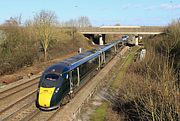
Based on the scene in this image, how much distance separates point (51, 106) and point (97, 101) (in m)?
4.67

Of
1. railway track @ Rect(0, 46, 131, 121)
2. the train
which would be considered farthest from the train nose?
railway track @ Rect(0, 46, 131, 121)

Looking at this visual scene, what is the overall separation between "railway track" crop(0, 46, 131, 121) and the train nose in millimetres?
752

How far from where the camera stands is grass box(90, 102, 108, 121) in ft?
55.1

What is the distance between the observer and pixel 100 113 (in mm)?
17797

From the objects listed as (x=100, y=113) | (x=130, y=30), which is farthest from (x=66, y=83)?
(x=130, y=30)

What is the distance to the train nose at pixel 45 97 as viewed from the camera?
1708 centimetres

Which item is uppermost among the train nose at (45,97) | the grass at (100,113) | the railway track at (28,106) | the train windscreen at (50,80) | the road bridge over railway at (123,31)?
the road bridge over railway at (123,31)

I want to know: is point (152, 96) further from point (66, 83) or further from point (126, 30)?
point (126, 30)

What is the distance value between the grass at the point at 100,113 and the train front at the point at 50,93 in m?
2.56

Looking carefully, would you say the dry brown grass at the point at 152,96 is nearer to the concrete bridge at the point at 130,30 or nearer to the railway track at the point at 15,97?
the railway track at the point at 15,97

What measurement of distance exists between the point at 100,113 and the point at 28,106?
17.3ft

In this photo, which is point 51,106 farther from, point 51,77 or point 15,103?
point 15,103

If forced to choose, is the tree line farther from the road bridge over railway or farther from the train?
the train

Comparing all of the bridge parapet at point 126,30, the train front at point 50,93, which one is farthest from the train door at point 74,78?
the bridge parapet at point 126,30
